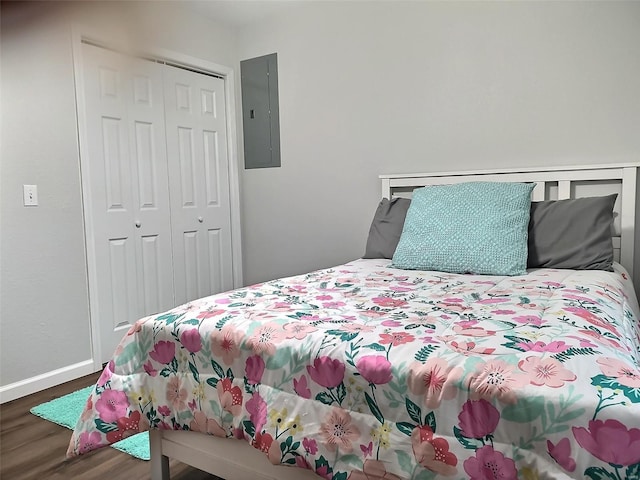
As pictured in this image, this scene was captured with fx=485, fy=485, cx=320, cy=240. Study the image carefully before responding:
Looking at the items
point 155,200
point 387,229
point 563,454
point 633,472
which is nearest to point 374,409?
point 563,454

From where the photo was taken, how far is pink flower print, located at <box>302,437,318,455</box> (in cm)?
118

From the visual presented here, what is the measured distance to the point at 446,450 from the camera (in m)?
1.01

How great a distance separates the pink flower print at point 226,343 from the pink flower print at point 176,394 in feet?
0.58

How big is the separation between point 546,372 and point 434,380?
0.73 ft

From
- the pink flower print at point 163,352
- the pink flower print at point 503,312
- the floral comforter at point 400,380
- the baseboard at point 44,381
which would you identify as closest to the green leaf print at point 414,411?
the floral comforter at point 400,380

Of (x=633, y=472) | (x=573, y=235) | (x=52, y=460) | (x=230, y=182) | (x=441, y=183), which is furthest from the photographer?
(x=230, y=182)

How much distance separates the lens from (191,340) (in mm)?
1451

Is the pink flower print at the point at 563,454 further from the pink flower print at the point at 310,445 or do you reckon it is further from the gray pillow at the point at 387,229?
the gray pillow at the point at 387,229

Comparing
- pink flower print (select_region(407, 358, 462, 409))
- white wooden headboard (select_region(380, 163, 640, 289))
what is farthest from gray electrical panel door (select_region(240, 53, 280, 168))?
pink flower print (select_region(407, 358, 462, 409))

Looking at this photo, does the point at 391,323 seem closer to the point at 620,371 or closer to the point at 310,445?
the point at 310,445

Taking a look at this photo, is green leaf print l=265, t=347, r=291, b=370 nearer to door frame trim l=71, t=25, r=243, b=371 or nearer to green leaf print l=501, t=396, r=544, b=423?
green leaf print l=501, t=396, r=544, b=423

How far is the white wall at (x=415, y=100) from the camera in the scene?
2.42 meters

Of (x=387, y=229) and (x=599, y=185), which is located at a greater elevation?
(x=599, y=185)

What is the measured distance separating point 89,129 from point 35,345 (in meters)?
1.23
